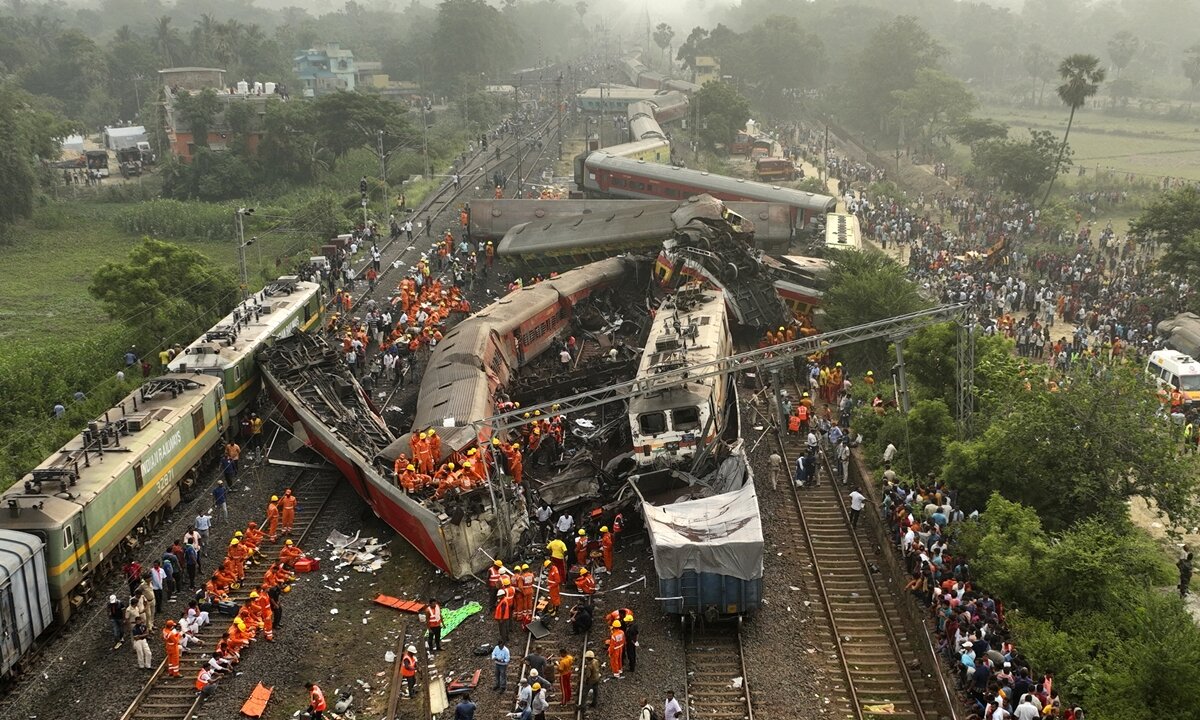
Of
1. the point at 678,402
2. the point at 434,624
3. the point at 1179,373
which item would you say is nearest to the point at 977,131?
the point at 1179,373

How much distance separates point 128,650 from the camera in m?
19.1

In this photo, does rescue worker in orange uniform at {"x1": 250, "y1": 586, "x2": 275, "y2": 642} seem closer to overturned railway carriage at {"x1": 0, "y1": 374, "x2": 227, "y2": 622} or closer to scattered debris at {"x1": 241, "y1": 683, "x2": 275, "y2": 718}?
scattered debris at {"x1": 241, "y1": 683, "x2": 275, "y2": 718}

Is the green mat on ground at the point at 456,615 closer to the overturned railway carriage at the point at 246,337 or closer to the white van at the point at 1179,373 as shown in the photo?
the overturned railway carriage at the point at 246,337

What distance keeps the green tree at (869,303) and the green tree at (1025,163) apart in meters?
29.7

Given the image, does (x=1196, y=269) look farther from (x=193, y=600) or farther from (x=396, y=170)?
(x=396, y=170)

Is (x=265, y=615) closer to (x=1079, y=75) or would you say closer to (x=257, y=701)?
(x=257, y=701)

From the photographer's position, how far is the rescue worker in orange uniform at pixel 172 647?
1816 centimetres

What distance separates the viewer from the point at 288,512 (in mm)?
23562

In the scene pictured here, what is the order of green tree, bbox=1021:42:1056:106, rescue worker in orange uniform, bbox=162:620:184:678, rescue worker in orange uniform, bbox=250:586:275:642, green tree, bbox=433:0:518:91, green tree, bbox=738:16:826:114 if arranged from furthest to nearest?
1. green tree, bbox=433:0:518:91
2. green tree, bbox=1021:42:1056:106
3. green tree, bbox=738:16:826:114
4. rescue worker in orange uniform, bbox=250:586:275:642
5. rescue worker in orange uniform, bbox=162:620:184:678

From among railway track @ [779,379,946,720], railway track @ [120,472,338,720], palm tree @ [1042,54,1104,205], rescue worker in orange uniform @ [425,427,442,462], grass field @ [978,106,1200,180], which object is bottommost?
railway track @ [120,472,338,720]

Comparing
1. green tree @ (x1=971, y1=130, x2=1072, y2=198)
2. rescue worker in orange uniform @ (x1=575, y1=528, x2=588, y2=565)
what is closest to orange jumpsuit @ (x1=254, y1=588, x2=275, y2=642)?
rescue worker in orange uniform @ (x1=575, y1=528, x2=588, y2=565)

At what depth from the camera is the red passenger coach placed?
5003cm

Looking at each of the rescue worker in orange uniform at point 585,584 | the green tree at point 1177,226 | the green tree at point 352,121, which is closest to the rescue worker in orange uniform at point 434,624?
the rescue worker in orange uniform at point 585,584

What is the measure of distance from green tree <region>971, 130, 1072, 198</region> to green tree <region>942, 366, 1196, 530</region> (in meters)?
40.7
